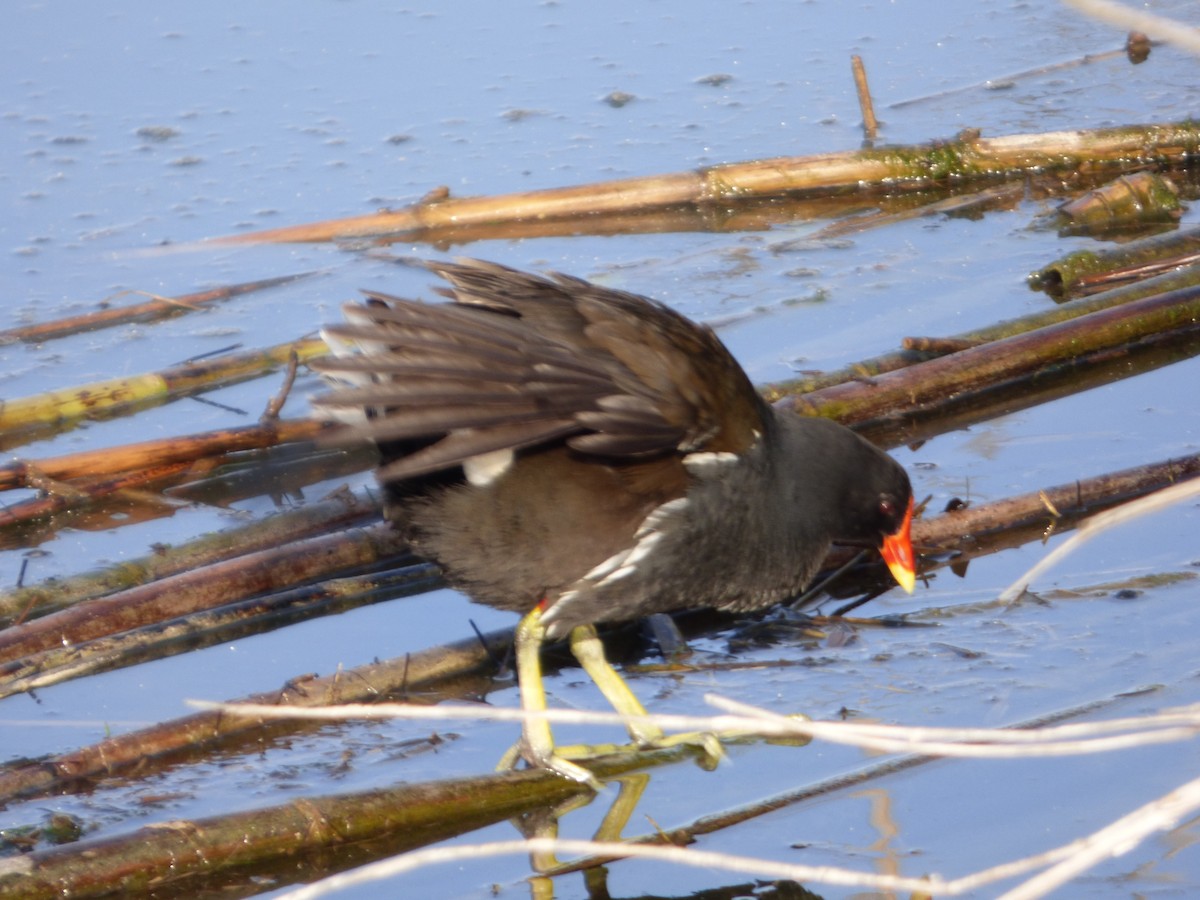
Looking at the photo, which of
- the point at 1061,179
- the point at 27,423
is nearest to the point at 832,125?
the point at 1061,179

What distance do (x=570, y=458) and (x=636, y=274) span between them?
3.04 metres

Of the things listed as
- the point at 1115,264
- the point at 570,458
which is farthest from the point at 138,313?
the point at 1115,264

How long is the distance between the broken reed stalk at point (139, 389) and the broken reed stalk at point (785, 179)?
125 centimetres

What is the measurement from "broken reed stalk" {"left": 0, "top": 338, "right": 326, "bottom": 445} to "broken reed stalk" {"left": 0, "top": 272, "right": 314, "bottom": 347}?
0.61m

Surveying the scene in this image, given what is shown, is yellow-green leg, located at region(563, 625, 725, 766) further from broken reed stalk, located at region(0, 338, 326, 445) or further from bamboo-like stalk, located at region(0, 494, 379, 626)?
broken reed stalk, located at region(0, 338, 326, 445)

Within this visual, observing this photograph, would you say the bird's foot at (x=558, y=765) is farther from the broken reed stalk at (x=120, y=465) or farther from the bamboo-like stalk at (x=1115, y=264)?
the bamboo-like stalk at (x=1115, y=264)

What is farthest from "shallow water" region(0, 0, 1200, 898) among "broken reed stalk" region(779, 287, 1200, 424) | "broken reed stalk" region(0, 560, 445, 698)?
"broken reed stalk" region(779, 287, 1200, 424)

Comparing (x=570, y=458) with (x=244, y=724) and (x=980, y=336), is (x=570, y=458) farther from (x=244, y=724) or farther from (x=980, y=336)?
(x=980, y=336)

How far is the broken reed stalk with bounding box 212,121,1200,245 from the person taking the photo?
6812 mm

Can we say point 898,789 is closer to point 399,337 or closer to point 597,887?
point 597,887

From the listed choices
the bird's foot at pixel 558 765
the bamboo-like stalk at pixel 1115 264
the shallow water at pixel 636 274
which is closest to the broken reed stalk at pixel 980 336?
the bamboo-like stalk at pixel 1115 264

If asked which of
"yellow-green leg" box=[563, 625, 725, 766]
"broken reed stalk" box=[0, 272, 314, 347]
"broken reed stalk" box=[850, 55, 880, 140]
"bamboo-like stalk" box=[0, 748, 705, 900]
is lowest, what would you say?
"yellow-green leg" box=[563, 625, 725, 766]

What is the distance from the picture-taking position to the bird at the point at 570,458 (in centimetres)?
311

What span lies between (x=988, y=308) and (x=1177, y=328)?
2.20 ft
